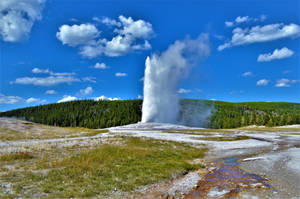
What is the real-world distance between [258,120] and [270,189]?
12734cm

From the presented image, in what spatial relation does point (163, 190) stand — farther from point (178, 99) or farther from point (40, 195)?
point (178, 99)

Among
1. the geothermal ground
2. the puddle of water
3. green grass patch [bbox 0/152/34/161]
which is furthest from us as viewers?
green grass patch [bbox 0/152/34/161]

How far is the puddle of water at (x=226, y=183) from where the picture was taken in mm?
12250

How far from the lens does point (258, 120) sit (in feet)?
405

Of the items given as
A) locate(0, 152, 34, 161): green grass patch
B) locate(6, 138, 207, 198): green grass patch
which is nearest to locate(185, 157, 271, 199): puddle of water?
locate(6, 138, 207, 198): green grass patch

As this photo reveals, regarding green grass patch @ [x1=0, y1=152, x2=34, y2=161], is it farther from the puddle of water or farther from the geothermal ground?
the puddle of water

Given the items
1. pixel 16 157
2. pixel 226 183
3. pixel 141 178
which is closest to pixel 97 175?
pixel 141 178

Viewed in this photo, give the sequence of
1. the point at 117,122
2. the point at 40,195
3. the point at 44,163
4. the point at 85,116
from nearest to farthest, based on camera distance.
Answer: the point at 40,195 → the point at 44,163 → the point at 117,122 → the point at 85,116

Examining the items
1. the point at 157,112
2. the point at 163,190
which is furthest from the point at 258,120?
the point at 163,190

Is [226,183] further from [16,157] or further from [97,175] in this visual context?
[16,157]

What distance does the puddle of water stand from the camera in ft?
40.2

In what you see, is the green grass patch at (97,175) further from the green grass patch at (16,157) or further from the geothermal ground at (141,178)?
the green grass patch at (16,157)

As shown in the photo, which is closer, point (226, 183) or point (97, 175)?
point (226, 183)

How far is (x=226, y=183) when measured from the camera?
14406mm
